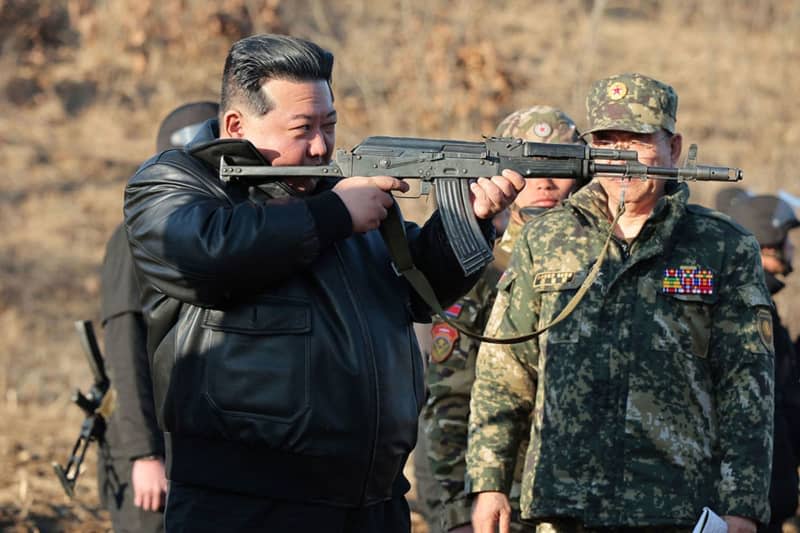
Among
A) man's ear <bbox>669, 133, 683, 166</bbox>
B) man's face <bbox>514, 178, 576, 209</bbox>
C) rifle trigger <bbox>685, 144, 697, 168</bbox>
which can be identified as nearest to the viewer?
rifle trigger <bbox>685, 144, 697, 168</bbox>

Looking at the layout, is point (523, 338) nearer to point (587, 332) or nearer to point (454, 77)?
point (587, 332)

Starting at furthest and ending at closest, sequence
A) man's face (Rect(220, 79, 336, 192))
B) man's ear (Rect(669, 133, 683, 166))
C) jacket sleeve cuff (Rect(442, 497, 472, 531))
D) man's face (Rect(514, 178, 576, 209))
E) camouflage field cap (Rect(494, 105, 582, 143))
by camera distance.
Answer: camouflage field cap (Rect(494, 105, 582, 143)) < man's face (Rect(514, 178, 576, 209)) < jacket sleeve cuff (Rect(442, 497, 472, 531)) < man's ear (Rect(669, 133, 683, 166)) < man's face (Rect(220, 79, 336, 192))

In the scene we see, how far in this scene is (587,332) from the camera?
4.05m

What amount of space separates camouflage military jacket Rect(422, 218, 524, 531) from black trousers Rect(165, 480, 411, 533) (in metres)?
1.59

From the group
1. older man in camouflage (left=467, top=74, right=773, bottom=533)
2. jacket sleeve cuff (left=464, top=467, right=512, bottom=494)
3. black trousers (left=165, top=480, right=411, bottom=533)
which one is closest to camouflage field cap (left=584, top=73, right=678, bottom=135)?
older man in camouflage (left=467, top=74, right=773, bottom=533)

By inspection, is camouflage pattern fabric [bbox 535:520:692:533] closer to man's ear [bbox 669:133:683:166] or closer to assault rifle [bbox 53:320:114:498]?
man's ear [bbox 669:133:683:166]

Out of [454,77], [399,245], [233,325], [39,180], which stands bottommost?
[233,325]

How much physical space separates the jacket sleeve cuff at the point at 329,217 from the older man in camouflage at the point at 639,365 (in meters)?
1.06

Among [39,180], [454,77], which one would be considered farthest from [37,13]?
[454,77]

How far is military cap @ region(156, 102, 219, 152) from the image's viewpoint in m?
5.60

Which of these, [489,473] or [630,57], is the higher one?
[630,57]

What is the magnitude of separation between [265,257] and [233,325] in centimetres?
21

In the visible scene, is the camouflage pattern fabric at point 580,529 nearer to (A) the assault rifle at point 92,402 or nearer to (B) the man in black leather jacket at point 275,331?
(B) the man in black leather jacket at point 275,331

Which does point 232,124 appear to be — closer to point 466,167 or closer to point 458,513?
point 466,167
